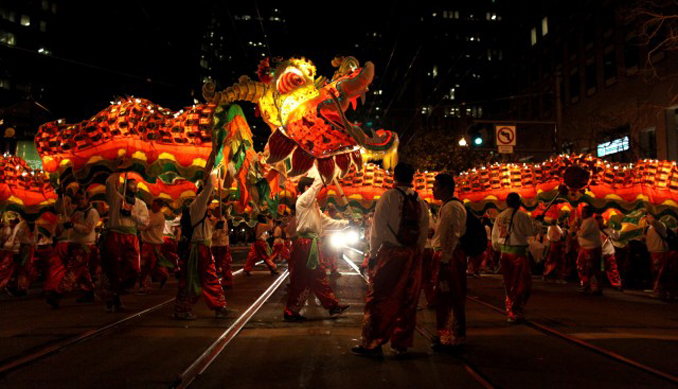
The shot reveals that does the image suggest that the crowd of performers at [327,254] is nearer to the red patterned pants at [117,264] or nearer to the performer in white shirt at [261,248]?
the red patterned pants at [117,264]

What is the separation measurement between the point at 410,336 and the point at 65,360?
10.8 feet

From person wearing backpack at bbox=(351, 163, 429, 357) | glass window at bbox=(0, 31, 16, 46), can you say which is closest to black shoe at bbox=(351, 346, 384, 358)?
person wearing backpack at bbox=(351, 163, 429, 357)

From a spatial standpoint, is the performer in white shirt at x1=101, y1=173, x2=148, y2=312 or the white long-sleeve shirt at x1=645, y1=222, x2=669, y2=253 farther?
the white long-sleeve shirt at x1=645, y1=222, x2=669, y2=253

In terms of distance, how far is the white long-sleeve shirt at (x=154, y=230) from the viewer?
475 inches

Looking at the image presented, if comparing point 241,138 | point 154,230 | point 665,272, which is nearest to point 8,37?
point 154,230

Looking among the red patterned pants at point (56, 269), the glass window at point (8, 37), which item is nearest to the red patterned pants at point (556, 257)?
the red patterned pants at point (56, 269)

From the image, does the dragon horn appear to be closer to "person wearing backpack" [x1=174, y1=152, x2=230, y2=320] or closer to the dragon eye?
the dragon eye

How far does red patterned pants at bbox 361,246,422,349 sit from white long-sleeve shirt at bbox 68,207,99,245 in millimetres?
6277

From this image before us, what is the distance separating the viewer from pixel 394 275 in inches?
207

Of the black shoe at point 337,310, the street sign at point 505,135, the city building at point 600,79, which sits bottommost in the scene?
the black shoe at point 337,310

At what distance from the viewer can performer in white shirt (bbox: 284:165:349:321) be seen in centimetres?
738

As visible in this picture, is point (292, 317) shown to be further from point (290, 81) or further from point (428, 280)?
point (290, 81)

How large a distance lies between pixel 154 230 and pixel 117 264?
13.3 ft

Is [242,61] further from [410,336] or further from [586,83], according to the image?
[410,336]
